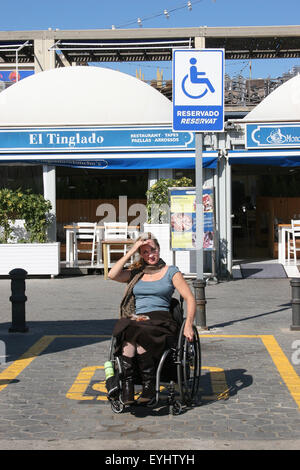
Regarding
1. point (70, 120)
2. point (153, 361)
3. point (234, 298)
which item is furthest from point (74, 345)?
point (70, 120)

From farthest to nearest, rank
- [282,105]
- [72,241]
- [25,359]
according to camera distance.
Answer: [282,105]
[72,241]
[25,359]

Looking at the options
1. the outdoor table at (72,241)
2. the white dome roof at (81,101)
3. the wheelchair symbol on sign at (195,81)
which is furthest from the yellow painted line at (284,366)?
the white dome roof at (81,101)

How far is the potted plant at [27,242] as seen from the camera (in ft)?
56.7

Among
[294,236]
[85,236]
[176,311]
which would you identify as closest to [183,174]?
[85,236]

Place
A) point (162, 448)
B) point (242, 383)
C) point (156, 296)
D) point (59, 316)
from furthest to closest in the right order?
point (59, 316), point (242, 383), point (156, 296), point (162, 448)

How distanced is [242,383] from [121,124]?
39.3 feet

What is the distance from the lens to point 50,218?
1831cm

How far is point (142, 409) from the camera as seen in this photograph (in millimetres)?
6074

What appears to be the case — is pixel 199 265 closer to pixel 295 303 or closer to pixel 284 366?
pixel 295 303

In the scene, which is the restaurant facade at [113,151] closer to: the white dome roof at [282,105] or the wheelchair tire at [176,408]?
the white dome roof at [282,105]

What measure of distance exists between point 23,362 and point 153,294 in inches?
93.6

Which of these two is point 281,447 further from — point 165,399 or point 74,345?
point 74,345

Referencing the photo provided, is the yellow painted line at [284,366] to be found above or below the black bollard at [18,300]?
below

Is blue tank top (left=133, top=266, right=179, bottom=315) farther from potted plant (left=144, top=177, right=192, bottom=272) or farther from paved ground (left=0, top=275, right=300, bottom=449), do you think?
potted plant (left=144, top=177, right=192, bottom=272)
